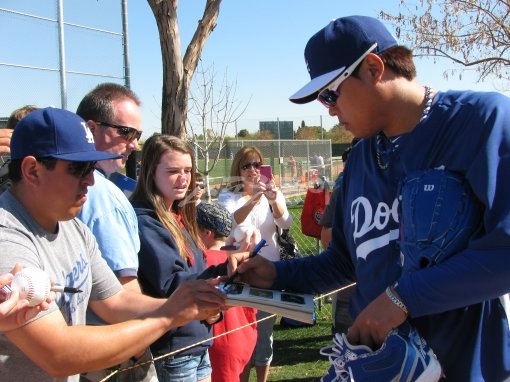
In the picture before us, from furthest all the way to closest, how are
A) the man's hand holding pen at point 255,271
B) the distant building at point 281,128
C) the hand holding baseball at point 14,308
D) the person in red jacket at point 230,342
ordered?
the distant building at point 281,128, the person in red jacket at point 230,342, the man's hand holding pen at point 255,271, the hand holding baseball at point 14,308

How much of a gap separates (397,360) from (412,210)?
45 cm

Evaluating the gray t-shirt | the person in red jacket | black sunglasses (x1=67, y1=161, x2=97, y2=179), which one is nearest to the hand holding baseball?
the gray t-shirt

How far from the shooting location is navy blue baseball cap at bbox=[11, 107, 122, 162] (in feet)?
6.97

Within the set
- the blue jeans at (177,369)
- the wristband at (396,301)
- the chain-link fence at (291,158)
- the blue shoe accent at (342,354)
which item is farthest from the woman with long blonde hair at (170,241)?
the chain-link fence at (291,158)

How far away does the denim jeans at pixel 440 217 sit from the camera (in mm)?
1655

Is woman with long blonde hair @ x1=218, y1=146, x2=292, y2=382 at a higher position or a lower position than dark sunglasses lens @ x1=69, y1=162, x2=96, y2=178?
lower

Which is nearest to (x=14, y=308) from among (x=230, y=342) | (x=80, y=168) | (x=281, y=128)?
(x=80, y=168)

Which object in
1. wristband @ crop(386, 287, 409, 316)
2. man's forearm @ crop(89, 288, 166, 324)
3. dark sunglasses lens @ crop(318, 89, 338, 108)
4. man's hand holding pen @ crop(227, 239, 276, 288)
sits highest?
dark sunglasses lens @ crop(318, 89, 338, 108)

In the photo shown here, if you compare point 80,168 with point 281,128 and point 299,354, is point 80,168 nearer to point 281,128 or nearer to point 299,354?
point 299,354

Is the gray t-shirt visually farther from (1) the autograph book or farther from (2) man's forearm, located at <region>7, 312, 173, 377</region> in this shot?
(1) the autograph book

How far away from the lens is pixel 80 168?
2.21m

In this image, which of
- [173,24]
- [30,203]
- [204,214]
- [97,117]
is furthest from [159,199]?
[173,24]

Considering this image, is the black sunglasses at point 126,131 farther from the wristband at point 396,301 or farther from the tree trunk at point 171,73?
the tree trunk at point 171,73

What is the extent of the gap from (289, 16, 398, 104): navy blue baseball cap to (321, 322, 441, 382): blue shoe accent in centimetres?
84
